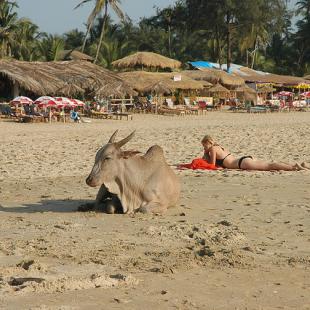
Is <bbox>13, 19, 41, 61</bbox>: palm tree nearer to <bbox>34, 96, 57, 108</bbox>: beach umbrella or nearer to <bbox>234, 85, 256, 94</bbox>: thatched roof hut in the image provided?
<bbox>234, 85, 256, 94</bbox>: thatched roof hut

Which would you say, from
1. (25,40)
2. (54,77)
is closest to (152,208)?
(54,77)

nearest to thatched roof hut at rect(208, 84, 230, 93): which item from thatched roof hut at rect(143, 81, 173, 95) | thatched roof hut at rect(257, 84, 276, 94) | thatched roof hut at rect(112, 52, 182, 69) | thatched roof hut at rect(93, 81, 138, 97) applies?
thatched roof hut at rect(112, 52, 182, 69)

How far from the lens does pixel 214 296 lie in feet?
15.3

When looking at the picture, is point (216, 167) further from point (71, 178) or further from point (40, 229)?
point (40, 229)

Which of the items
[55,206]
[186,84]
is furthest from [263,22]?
[55,206]

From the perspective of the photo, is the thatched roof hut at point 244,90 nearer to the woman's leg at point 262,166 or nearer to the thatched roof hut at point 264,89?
the thatched roof hut at point 264,89

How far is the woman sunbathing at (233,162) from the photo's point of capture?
1167 cm

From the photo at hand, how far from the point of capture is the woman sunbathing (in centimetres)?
1167

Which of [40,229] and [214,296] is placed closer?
[214,296]

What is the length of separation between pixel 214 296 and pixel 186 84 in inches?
1535

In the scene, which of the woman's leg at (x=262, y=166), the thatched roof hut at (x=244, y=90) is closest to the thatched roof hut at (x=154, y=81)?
the thatched roof hut at (x=244, y=90)

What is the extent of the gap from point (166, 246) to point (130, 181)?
1.66 m

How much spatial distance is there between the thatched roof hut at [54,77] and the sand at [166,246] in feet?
71.8

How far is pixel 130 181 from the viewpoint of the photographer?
25.4 feet
